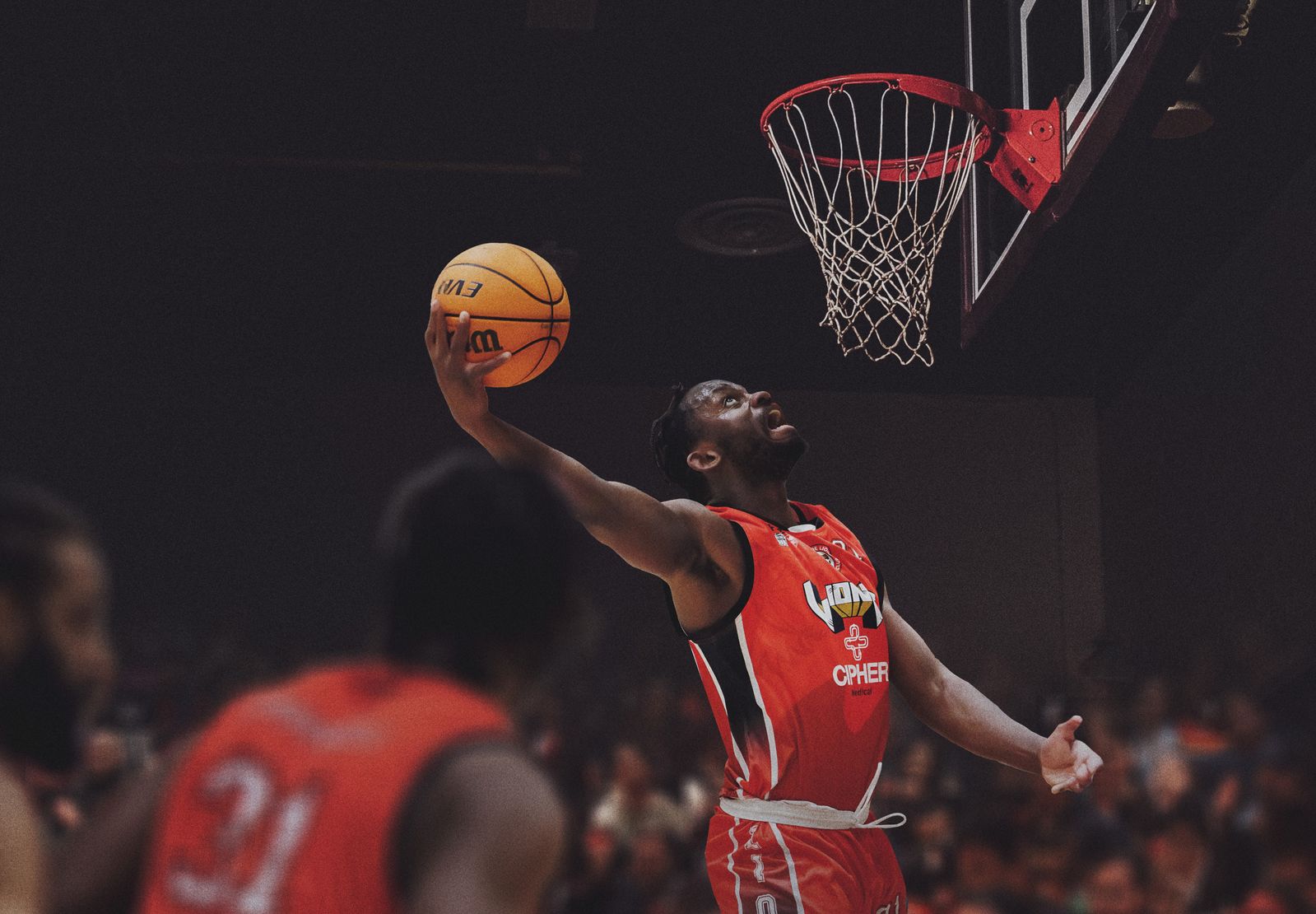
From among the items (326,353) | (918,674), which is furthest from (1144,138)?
(326,353)

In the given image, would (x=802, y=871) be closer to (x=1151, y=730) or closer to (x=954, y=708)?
(x=954, y=708)

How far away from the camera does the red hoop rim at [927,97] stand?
562 centimetres

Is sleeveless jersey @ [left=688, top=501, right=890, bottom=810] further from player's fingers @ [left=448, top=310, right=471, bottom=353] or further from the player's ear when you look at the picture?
player's fingers @ [left=448, top=310, right=471, bottom=353]

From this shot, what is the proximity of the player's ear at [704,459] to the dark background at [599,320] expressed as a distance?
2.85 meters

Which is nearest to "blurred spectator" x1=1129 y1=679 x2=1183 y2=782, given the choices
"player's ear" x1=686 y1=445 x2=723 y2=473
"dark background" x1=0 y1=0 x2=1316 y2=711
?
"dark background" x1=0 y1=0 x2=1316 y2=711

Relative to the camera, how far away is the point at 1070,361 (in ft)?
34.4

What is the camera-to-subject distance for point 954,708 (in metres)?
3.73

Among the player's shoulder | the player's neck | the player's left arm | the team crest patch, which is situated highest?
the player's shoulder

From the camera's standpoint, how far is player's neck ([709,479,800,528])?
381 centimetres

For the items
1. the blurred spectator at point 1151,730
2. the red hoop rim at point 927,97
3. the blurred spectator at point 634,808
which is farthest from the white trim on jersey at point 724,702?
the blurred spectator at point 634,808

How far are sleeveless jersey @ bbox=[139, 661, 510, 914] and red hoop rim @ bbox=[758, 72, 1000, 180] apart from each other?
4641 mm

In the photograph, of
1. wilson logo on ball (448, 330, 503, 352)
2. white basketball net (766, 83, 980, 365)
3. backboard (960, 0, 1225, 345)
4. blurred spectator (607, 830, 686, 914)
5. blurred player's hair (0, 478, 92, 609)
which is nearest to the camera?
blurred player's hair (0, 478, 92, 609)

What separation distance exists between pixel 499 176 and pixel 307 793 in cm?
729

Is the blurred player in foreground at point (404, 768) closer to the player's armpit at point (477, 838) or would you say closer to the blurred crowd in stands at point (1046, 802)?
the player's armpit at point (477, 838)
